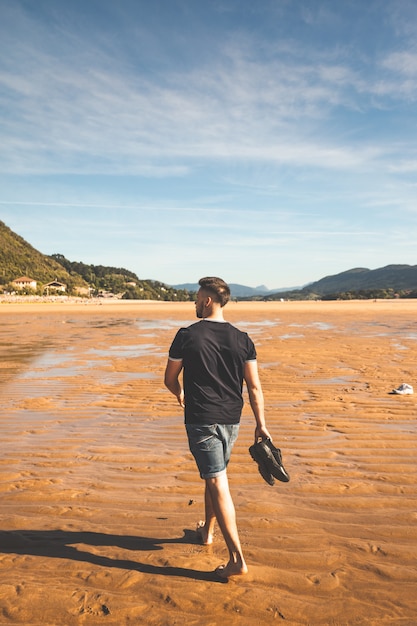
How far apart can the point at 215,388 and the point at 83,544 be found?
197cm

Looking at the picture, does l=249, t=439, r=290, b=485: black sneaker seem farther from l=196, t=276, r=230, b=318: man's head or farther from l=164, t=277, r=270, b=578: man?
l=196, t=276, r=230, b=318: man's head

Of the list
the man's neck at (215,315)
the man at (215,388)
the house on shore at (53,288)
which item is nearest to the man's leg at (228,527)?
the man at (215,388)

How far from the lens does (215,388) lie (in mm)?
3768

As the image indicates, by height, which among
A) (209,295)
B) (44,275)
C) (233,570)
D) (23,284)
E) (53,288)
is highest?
(44,275)

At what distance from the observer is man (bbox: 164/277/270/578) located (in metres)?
3.64

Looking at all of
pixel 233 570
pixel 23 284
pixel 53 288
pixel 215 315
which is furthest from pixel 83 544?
pixel 23 284

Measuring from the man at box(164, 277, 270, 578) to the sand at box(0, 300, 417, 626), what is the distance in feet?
1.59

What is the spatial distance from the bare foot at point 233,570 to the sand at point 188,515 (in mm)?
55

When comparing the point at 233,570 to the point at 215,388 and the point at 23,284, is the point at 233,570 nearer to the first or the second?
the point at 215,388

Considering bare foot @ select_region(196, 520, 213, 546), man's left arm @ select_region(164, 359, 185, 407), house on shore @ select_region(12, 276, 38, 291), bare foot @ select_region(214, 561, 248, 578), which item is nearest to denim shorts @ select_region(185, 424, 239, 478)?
man's left arm @ select_region(164, 359, 185, 407)

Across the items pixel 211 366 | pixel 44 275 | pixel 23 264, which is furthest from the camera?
pixel 23 264

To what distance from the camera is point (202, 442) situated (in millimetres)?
Result: 3695

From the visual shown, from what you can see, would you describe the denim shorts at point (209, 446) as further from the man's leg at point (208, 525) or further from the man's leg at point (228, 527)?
the man's leg at point (208, 525)

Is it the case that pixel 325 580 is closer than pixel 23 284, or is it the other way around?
pixel 325 580
